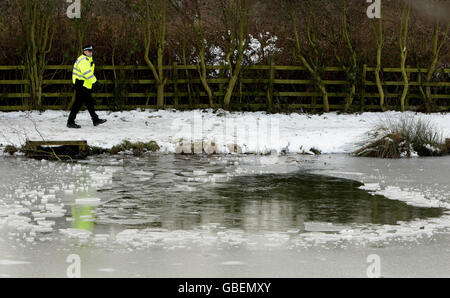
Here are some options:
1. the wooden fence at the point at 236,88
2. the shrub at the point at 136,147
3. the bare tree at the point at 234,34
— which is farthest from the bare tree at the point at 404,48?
the shrub at the point at 136,147

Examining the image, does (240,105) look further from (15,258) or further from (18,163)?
(15,258)

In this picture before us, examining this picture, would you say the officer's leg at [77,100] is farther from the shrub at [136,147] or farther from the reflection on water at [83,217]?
the reflection on water at [83,217]

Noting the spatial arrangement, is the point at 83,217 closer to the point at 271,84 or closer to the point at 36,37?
the point at 36,37

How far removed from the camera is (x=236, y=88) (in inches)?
904

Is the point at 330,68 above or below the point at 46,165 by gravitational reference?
above

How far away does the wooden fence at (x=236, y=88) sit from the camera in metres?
22.1

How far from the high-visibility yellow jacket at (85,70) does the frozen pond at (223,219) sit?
15.2ft

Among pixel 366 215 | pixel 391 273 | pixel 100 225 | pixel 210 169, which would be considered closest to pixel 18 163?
pixel 210 169

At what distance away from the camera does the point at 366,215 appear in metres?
9.49

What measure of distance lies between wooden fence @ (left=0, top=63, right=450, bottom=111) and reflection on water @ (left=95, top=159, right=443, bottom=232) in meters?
9.34

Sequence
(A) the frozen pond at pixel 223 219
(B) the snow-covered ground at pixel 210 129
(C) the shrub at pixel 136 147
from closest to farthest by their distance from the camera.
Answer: (A) the frozen pond at pixel 223 219, (C) the shrub at pixel 136 147, (B) the snow-covered ground at pixel 210 129

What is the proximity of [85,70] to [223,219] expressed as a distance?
1036 centimetres

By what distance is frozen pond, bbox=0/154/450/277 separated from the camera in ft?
23.4

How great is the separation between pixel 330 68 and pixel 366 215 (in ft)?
46.3
